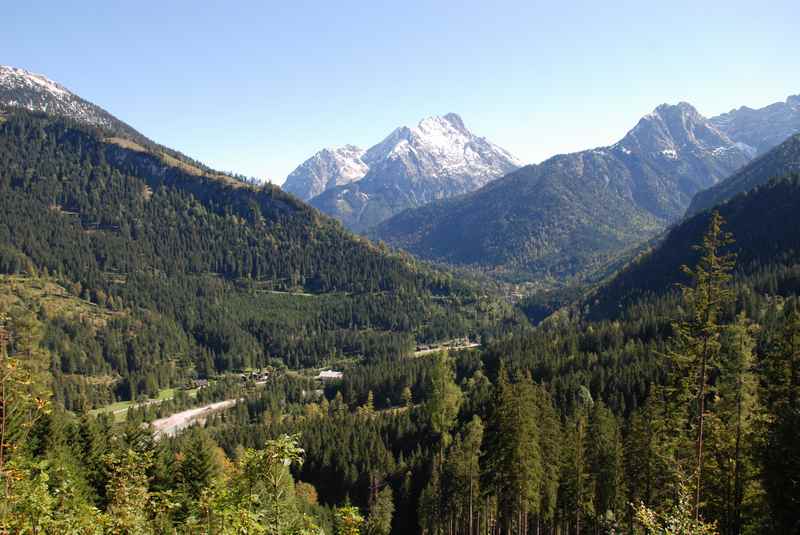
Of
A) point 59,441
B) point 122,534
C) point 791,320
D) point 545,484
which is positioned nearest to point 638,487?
point 545,484

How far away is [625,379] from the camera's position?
14488 cm

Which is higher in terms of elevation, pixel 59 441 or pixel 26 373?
pixel 26 373

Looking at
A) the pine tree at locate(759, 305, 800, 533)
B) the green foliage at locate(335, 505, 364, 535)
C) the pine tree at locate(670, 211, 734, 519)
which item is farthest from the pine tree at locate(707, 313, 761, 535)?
the green foliage at locate(335, 505, 364, 535)

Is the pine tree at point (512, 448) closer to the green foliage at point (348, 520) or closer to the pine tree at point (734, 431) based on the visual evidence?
the pine tree at point (734, 431)

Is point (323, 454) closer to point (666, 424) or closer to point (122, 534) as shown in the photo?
point (666, 424)

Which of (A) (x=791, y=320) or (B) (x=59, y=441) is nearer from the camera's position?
(A) (x=791, y=320)

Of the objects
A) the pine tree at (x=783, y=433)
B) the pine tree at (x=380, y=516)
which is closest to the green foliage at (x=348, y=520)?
the pine tree at (x=783, y=433)

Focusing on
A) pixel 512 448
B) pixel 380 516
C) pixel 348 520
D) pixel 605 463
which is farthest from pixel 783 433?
pixel 380 516

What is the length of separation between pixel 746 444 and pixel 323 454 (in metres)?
118

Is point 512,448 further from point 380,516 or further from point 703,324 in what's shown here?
point 380,516

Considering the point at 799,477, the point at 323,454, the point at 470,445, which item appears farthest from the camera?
the point at 323,454

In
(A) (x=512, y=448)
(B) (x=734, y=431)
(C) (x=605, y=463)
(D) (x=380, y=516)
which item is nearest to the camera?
(B) (x=734, y=431)

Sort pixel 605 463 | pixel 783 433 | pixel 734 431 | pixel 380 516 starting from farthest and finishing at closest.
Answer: pixel 380 516 < pixel 605 463 < pixel 734 431 < pixel 783 433

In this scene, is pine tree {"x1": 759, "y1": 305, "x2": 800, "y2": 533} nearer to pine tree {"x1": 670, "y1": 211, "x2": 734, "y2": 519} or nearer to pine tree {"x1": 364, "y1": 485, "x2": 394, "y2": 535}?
pine tree {"x1": 670, "y1": 211, "x2": 734, "y2": 519}
